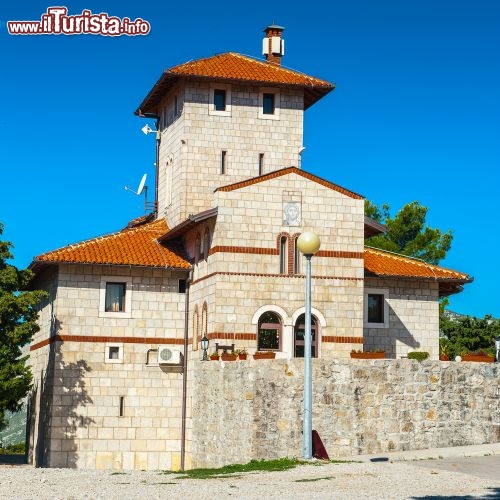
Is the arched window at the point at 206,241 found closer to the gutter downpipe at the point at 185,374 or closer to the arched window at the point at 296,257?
the gutter downpipe at the point at 185,374

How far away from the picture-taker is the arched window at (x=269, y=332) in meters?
34.7

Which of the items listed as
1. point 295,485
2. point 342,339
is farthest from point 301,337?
point 295,485

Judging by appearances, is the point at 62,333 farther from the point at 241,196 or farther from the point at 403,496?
the point at 403,496

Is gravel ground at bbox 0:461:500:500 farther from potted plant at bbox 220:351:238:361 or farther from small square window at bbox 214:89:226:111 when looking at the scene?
small square window at bbox 214:89:226:111

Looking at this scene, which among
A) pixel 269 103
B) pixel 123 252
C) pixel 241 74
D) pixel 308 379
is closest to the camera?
pixel 308 379

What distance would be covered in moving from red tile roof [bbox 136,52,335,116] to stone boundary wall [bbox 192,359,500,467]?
15.7 metres

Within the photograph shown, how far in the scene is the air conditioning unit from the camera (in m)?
37.8

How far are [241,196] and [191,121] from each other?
7.55 metres

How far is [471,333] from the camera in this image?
58.0 metres

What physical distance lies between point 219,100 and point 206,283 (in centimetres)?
951

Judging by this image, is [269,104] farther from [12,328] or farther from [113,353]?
[12,328]

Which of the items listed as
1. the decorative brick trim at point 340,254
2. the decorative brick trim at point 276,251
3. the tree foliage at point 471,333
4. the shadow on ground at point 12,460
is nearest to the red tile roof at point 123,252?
the decorative brick trim at point 276,251

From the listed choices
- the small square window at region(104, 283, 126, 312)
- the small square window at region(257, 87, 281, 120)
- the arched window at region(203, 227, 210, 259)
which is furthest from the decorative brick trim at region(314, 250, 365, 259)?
the small square window at region(257, 87, 281, 120)

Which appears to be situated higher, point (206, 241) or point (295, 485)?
point (206, 241)
